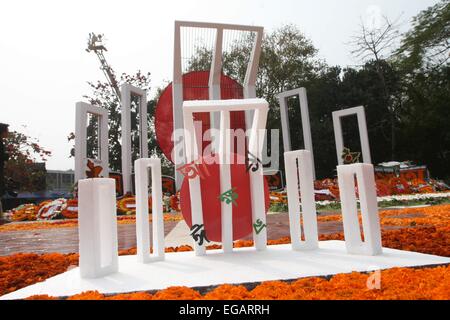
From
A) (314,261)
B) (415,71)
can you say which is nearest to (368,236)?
(314,261)

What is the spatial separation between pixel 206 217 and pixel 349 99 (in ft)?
74.4

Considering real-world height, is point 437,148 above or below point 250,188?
above

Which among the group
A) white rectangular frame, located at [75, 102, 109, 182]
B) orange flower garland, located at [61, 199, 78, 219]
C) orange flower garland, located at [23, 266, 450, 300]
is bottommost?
orange flower garland, located at [23, 266, 450, 300]

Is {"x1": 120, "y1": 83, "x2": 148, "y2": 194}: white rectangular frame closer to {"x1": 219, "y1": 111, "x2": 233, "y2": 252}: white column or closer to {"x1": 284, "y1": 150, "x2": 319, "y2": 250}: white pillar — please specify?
{"x1": 219, "y1": 111, "x2": 233, "y2": 252}: white column

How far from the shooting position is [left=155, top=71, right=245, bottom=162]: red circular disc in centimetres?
907

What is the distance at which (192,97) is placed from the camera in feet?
31.1

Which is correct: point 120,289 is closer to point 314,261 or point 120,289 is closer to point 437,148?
point 314,261

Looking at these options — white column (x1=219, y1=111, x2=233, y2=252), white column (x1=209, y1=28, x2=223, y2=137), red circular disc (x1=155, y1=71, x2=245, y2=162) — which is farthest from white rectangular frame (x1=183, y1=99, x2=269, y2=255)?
white column (x1=209, y1=28, x2=223, y2=137)

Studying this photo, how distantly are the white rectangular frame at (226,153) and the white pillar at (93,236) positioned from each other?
31.1 inches

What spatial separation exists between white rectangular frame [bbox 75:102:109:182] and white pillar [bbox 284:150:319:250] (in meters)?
7.86

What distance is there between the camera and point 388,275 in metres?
2.04

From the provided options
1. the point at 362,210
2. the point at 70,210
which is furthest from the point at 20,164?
the point at 362,210

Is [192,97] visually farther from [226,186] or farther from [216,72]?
[226,186]

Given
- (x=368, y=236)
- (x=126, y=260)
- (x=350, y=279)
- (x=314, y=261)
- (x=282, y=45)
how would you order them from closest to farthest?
(x=350, y=279) < (x=314, y=261) < (x=368, y=236) < (x=126, y=260) < (x=282, y=45)
